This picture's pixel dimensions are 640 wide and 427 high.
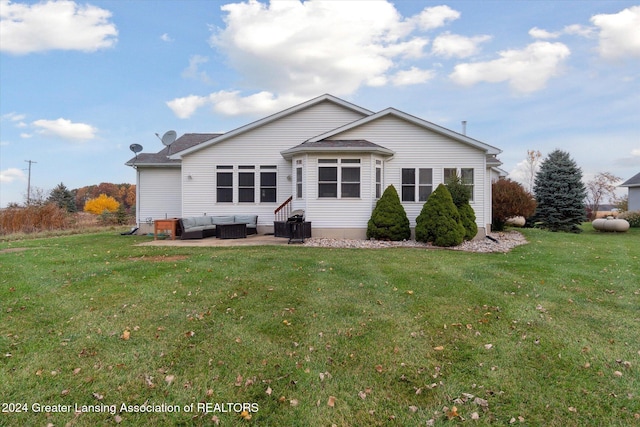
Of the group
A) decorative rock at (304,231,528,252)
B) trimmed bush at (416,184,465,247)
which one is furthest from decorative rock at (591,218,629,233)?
trimmed bush at (416,184,465,247)

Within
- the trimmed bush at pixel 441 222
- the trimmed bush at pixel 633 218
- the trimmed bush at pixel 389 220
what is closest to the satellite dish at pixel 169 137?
the trimmed bush at pixel 389 220

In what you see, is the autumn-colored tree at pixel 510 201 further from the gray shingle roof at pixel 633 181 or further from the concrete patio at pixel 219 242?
the gray shingle roof at pixel 633 181

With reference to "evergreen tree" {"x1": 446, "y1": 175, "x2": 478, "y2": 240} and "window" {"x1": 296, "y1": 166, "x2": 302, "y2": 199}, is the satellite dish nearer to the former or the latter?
"window" {"x1": 296, "y1": 166, "x2": 302, "y2": 199}

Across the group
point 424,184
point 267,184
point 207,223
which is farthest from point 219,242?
point 424,184

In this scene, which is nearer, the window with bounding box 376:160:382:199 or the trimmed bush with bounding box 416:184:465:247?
the trimmed bush with bounding box 416:184:465:247

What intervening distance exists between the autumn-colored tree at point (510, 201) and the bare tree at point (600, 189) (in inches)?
841

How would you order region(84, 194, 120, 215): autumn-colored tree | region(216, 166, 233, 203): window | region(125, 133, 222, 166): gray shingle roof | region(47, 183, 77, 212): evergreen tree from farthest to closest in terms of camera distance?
region(47, 183, 77, 212): evergreen tree < region(84, 194, 120, 215): autumn-colored tree < region(125, 133, 222, 166): gray shingle roof < region(216, 166, 233, 203): window

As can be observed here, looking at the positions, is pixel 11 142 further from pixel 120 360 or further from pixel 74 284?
pixel 120 360

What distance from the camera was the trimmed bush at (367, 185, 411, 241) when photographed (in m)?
12.0

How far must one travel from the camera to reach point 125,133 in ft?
61.4

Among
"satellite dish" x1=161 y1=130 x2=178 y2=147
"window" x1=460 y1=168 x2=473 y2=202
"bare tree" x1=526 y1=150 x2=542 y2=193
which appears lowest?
"window" x1=460 y1=168 x2=473 y2=202

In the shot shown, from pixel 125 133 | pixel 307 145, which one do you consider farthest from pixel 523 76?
pixel 125 133

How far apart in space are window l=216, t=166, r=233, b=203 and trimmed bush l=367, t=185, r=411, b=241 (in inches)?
251

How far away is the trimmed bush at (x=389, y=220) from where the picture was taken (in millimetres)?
11961
